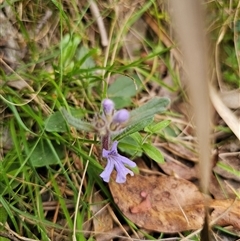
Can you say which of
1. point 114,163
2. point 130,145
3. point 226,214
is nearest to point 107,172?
point 114,163

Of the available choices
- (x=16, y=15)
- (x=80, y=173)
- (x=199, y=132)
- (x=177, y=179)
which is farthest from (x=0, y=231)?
(x=199, y=132)

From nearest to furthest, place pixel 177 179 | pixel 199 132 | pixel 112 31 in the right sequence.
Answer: pixel 199 132
pixel 177 179
pixel 112 31

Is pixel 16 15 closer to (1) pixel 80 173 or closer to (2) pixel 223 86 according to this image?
(1) pixel 80 173

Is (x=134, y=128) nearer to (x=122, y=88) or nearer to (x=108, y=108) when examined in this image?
(x=108, y=108)

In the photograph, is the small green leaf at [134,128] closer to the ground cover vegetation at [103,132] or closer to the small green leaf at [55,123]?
the ground cover vegetation at [103,132]

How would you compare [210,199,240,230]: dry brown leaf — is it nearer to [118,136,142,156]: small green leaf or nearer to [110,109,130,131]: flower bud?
[118,136,142,156]: small green leaf

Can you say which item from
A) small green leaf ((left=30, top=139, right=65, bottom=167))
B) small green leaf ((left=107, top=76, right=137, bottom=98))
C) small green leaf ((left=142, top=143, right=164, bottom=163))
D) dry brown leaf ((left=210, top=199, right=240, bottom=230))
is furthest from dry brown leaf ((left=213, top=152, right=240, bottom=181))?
small green leaf ((left=30, top=139, right=65, bottom=167))

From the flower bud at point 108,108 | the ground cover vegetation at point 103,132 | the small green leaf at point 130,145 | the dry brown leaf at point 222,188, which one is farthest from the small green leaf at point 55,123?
the dry brown leaf at point 222,188
